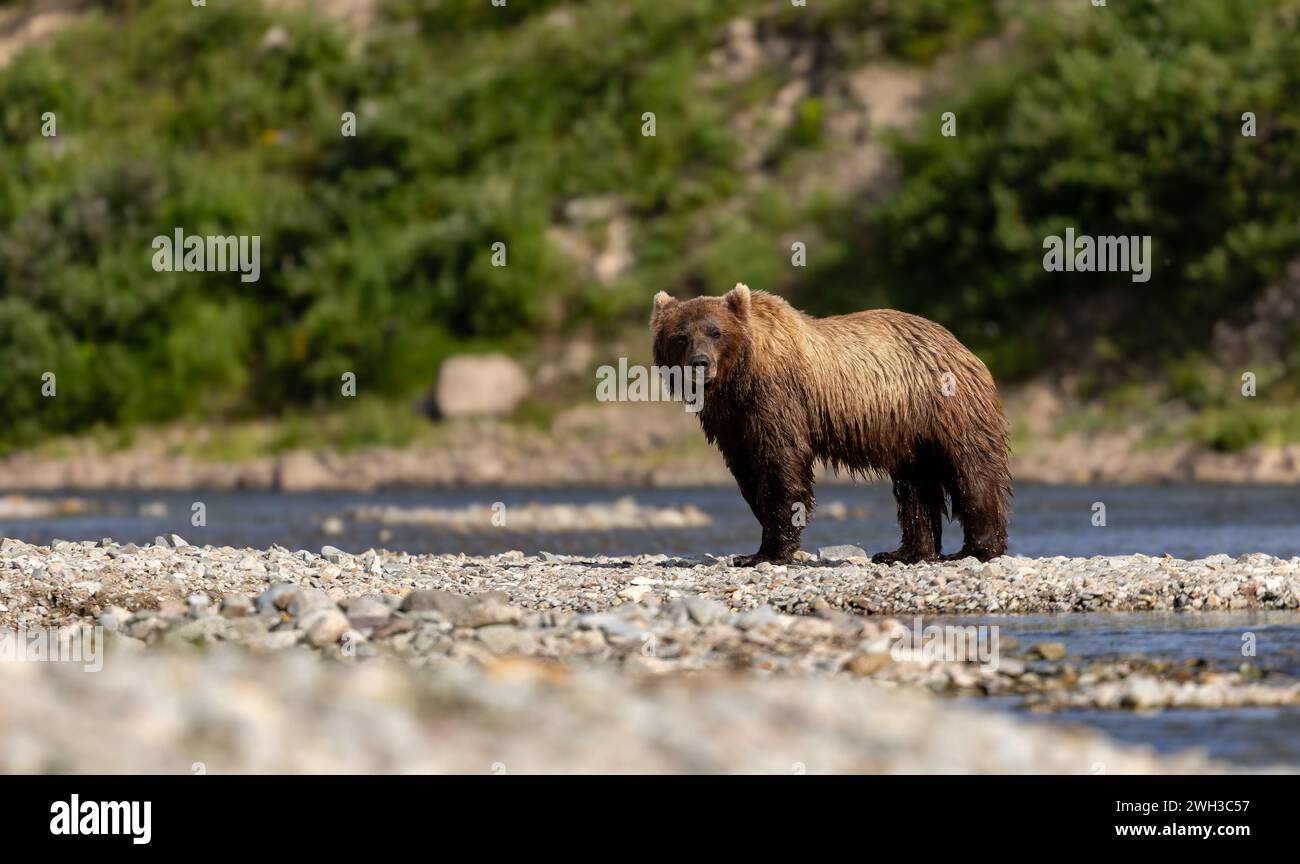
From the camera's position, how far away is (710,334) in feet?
42.1

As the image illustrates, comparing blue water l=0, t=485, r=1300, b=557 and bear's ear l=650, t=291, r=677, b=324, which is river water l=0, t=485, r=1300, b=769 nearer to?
blue water l=0, t=485, r=1300, b=557

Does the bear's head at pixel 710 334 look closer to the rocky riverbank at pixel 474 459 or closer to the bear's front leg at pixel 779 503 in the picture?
the bear's front leg at pixel 779 503

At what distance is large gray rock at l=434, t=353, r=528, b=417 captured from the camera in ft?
110

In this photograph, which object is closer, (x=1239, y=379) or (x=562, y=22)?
(x=1239, y=379)

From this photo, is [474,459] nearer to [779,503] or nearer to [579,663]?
[779,503]

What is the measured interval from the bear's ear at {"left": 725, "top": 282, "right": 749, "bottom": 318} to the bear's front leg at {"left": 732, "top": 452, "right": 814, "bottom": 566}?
3.42ft

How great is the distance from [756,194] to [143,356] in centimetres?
1170

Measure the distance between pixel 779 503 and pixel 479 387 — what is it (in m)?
21.1

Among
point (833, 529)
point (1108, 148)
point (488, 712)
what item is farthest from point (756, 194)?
point (488, 712)

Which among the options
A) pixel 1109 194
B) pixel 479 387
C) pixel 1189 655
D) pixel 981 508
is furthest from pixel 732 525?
pixel 1109 194

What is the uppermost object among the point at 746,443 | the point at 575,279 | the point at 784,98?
the point at 784,98

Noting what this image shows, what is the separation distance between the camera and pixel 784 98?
3769cm
